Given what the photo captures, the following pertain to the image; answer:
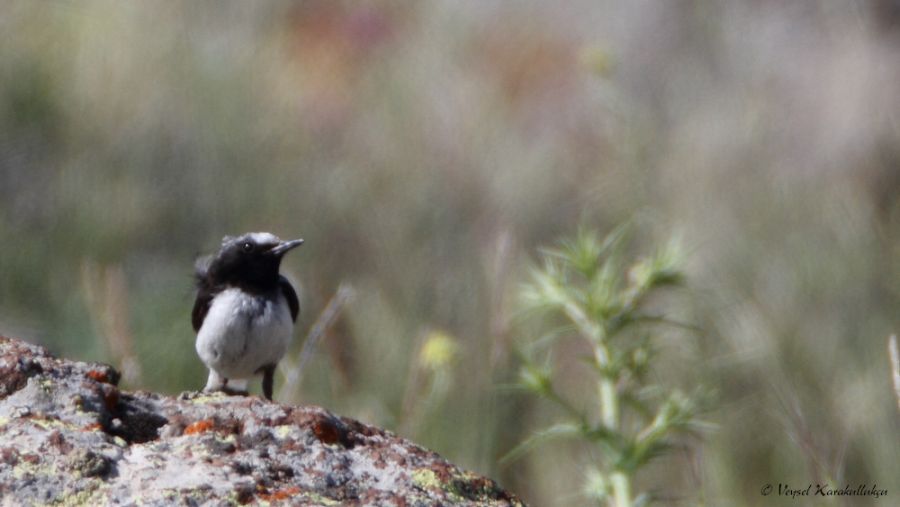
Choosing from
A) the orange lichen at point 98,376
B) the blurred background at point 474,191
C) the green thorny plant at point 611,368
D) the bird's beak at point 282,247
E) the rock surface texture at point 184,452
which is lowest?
the rock surface texture at point 184,452

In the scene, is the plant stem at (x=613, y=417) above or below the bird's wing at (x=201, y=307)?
below

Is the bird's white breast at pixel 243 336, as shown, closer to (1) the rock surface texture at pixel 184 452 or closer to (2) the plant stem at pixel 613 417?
(2) the plant stem at pixel 613 417

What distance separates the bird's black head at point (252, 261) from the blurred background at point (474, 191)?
1.62ft

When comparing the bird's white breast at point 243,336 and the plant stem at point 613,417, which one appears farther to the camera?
A: the bird's white breast at point 243,336

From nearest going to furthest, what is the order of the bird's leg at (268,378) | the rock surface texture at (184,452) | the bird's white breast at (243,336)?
the rock surface texture at (184,452) < the bird's white breast at (243,336) < the bird's leg at (268,378)

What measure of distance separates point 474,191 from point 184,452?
6.91m

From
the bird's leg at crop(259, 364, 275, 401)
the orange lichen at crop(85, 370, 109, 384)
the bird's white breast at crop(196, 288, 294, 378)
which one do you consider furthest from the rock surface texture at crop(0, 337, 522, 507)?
the bird's leg at crop(259, 364, 275, 401)

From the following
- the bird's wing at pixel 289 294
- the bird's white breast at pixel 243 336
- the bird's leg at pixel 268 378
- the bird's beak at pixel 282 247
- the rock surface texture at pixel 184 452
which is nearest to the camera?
the rock surface texture at pixel 184 452

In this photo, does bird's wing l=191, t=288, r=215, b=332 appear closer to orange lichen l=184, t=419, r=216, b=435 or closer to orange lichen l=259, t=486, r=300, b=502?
orange lichen l=184, t=419, r=216, b=435

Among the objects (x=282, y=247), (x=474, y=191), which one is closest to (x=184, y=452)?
(x=282, y=247)

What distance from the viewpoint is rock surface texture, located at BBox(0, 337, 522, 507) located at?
214 centimetres

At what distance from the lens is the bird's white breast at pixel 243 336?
15.6ft

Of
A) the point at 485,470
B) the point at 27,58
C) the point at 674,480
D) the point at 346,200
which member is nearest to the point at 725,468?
the point at 674,480

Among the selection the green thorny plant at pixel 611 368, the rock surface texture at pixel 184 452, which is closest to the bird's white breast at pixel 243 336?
the green thorny plant at pixel 611 368
